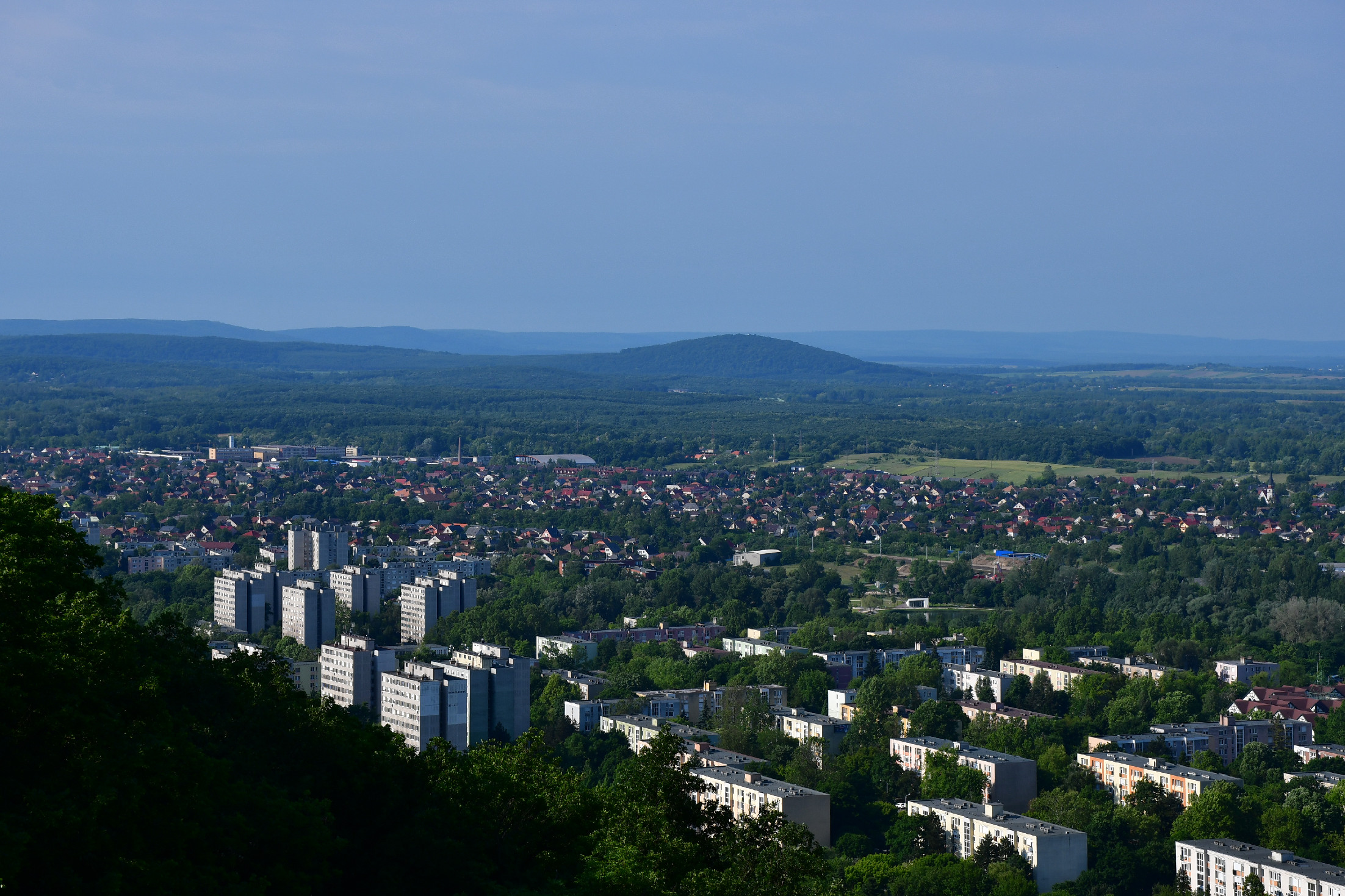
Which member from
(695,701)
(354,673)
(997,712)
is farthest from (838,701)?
(354,673)

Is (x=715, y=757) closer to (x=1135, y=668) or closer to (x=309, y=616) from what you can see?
(x=1135, y=668)

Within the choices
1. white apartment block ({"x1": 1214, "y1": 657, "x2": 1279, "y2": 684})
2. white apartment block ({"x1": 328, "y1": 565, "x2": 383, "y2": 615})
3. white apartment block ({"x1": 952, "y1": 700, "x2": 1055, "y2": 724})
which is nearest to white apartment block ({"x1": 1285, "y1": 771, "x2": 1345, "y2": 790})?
white apartment block ({"x1": 952, "y1": 700, "x2": 1055, "y2": 724})

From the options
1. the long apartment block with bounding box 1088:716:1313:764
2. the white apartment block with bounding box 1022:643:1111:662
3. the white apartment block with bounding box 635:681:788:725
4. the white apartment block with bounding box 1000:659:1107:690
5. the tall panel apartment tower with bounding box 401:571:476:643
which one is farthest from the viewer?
the tall panel apartment tower with bounding box 401:571:476:643

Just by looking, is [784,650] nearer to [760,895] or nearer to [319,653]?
[319,653]

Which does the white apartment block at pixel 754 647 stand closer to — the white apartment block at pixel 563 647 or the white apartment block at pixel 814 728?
the white apartment block at pixel 563 647

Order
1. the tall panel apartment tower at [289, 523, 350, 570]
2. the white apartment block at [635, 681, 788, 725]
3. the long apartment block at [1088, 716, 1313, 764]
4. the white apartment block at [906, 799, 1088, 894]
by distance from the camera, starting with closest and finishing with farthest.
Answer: the white apartment block at [906, 799, 1088, 894], the long apartment block at [1088, 716, 1313, 764], the white apartment block at [635, 681, 788, 725], the tall panel apartment tower at [289, 523, 350, 570]

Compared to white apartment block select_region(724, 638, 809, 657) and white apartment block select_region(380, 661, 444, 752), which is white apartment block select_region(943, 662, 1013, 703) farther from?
white apartment block select_region(380, 661, 444, 752)

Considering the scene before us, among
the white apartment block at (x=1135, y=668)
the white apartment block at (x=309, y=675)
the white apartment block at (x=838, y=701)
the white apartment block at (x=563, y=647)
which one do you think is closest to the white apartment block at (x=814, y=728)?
the white apartment block at (x=838, y=701)
